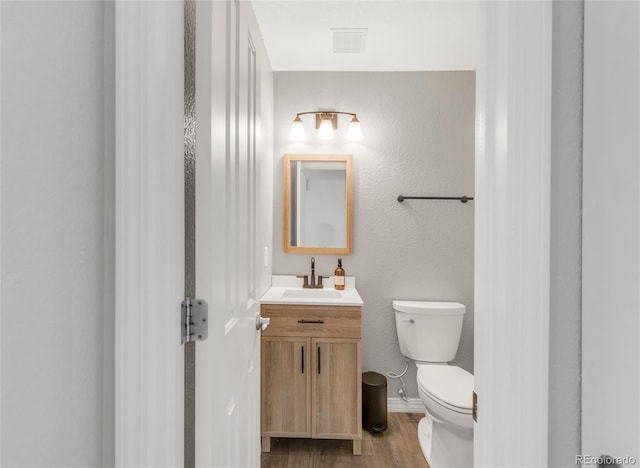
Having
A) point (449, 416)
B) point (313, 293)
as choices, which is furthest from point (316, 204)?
point (449, 416)

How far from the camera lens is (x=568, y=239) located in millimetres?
693

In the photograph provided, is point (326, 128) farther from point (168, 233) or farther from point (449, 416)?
point (168, 233)

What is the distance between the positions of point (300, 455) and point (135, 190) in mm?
1994

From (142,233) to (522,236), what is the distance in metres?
0.70

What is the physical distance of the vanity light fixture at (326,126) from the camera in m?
2.60

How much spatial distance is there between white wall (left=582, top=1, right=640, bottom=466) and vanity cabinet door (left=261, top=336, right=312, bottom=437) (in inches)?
63.6

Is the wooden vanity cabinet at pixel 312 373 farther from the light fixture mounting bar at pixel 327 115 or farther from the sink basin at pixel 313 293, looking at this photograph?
the light fixture mounting bar at pixel 327 115

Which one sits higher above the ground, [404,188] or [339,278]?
[404,188]

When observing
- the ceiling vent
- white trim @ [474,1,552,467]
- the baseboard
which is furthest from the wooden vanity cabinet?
the ceiling vent

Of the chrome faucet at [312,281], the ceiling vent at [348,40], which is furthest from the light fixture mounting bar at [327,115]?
the chrome faucet at [312,281]

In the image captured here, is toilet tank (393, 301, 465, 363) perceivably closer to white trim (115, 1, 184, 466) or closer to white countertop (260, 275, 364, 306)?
white countertop (260, 275, 364, 306)

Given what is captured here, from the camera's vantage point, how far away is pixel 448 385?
1927 millimetres

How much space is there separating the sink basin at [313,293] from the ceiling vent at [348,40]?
5.08 feet

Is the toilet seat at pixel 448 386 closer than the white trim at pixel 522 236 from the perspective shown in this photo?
No
